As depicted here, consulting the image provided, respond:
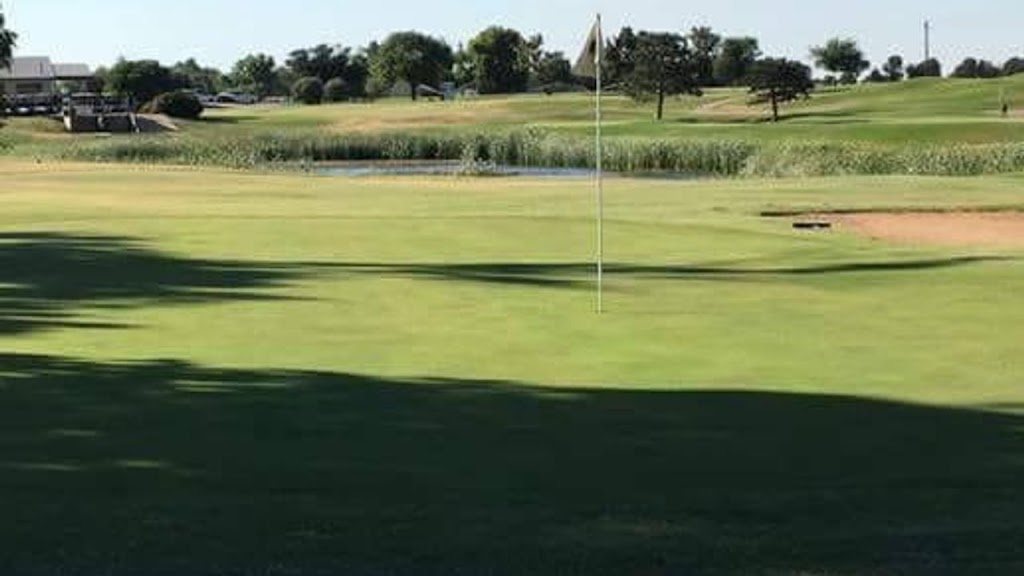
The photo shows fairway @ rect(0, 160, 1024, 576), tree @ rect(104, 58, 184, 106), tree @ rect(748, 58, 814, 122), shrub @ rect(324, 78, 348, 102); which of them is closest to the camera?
fairway @ rect(0, 160, 1024, 576)

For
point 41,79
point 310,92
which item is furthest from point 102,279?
point 41,79

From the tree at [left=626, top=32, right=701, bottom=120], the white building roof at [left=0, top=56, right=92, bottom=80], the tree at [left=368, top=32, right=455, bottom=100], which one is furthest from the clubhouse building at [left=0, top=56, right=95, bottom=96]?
the tree at [left=626, top=32, right=701, bottom=120]

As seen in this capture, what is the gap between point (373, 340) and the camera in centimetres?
1424

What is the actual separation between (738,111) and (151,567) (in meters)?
104

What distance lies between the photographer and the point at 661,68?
10888 centimetres

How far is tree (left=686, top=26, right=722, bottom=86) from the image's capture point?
11488 cm

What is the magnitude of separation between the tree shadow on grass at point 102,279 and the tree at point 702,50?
92052 mm

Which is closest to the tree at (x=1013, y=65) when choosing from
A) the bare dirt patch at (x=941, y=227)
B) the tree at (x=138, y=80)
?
the tree at (x=138, y=80)

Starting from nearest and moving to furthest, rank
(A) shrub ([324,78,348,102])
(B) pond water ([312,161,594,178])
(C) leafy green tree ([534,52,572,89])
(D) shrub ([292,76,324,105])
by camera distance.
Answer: (B) pond water ([312,161,594,178])
(D) shrub ([292,76,324,105])
(A) shrub ([324,78,348,102])
(C) leafy green tree ([534,52,572,89])

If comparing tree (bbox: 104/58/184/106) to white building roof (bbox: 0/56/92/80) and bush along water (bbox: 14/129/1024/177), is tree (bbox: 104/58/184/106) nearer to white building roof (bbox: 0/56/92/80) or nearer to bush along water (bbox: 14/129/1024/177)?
white building roof (bbox: 0/56/92/80)

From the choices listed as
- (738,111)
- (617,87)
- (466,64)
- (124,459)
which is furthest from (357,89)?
(124,459)

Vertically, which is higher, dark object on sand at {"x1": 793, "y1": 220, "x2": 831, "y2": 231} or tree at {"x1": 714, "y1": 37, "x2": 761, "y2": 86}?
tree at {"x1": 714, "y1": 37, "x2": 761, "y2": 86}

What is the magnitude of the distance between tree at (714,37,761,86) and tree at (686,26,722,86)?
10646 millimetres

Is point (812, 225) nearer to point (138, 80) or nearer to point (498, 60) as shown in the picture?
point (138, 80)
